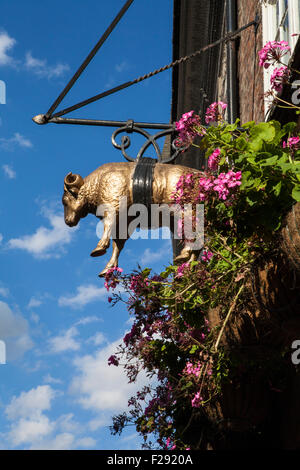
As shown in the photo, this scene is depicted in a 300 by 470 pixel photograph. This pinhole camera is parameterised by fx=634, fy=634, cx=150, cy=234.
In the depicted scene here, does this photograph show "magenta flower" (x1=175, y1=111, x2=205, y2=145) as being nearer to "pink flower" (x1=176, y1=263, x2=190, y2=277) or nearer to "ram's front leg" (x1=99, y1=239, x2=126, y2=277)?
"pink flower" (x1=176, y1=263, x2=190, y2=277)

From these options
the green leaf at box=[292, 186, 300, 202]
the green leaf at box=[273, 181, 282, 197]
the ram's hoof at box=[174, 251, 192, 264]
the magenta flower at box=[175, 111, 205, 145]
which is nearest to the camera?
the green leaf at box=[292, 186, 300, 202]

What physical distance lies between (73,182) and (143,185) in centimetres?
61

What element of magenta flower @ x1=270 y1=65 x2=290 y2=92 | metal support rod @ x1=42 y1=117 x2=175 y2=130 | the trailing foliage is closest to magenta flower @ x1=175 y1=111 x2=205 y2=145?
the trailing foliage

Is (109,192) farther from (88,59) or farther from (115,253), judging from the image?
(88,59)

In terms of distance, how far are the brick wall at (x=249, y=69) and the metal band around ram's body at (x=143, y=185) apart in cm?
143

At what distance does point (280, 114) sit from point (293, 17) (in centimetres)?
89

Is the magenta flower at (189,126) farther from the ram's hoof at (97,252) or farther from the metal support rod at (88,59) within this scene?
the metal support rod at (88,59)

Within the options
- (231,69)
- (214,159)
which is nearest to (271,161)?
(214,159)

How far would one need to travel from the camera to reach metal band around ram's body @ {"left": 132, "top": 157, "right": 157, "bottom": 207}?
5031mm

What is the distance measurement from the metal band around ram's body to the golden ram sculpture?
3 centimetres

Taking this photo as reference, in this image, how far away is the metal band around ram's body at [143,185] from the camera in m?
5.03

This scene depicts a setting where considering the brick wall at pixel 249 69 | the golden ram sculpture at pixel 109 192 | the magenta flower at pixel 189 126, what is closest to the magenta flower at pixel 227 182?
the magenta flower at pixel 189 126

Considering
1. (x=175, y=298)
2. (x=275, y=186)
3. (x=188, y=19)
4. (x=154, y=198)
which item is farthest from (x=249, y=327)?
(x=188, y=19)
